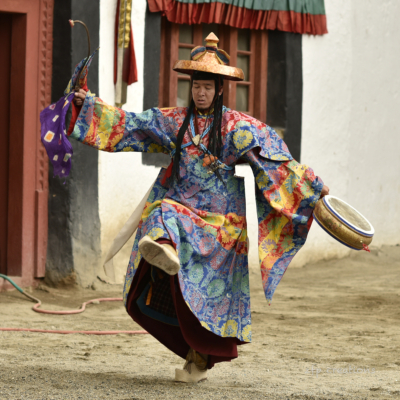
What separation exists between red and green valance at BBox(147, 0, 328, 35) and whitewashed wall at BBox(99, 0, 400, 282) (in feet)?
0.75

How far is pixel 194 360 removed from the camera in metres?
3.78

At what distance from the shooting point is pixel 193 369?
378 cm

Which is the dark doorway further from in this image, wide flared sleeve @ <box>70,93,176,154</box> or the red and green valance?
wide flared sleeve @ <box>70,93,176,154</box>

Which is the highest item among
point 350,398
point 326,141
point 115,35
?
point 115,35

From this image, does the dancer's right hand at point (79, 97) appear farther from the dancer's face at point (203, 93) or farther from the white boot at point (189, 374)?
the white boot at point (189, 374)

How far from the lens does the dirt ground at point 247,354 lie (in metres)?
3.56

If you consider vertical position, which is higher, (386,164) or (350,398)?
(386,164)

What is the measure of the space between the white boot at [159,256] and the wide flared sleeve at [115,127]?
0.70 m

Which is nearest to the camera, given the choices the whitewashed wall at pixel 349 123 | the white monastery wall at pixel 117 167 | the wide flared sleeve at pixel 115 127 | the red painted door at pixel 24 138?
the wide flared sleeve at pixel 115 127

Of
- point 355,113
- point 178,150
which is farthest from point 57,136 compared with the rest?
point 355,113

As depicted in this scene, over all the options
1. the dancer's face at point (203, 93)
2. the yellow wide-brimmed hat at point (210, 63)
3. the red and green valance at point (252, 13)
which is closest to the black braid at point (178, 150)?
the dancer's face at point (203, 93)

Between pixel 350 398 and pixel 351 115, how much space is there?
5.68 metres

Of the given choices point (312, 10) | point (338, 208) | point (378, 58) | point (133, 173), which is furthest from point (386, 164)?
point (338, 208)

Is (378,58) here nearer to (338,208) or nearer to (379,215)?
(379,215)
